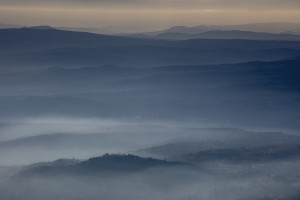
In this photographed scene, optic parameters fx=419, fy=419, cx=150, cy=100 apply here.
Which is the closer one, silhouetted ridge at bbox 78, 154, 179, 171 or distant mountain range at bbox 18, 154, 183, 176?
distant mountain range at bbox 18, 154, 183, 176

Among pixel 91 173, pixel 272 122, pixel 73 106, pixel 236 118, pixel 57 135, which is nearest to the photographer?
pixel 91 173

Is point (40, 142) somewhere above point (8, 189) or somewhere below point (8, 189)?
below

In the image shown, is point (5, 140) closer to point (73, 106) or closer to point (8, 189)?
point (8, 189)

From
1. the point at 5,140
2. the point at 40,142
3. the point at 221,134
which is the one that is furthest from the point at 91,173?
the point at 5,140

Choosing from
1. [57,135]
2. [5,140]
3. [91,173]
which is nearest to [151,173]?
[91,173]

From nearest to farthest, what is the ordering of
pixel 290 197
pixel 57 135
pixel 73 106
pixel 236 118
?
pixel 290 197 < pixel 57 135 < pixel 236 118 < pixel 73 106

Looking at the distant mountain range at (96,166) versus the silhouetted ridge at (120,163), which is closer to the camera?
the distant mountain range at (96,166)

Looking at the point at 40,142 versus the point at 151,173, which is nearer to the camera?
the point at 151,173

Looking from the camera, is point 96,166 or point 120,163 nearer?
point 96,166

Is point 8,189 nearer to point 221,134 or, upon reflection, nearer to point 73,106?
point 221,134
